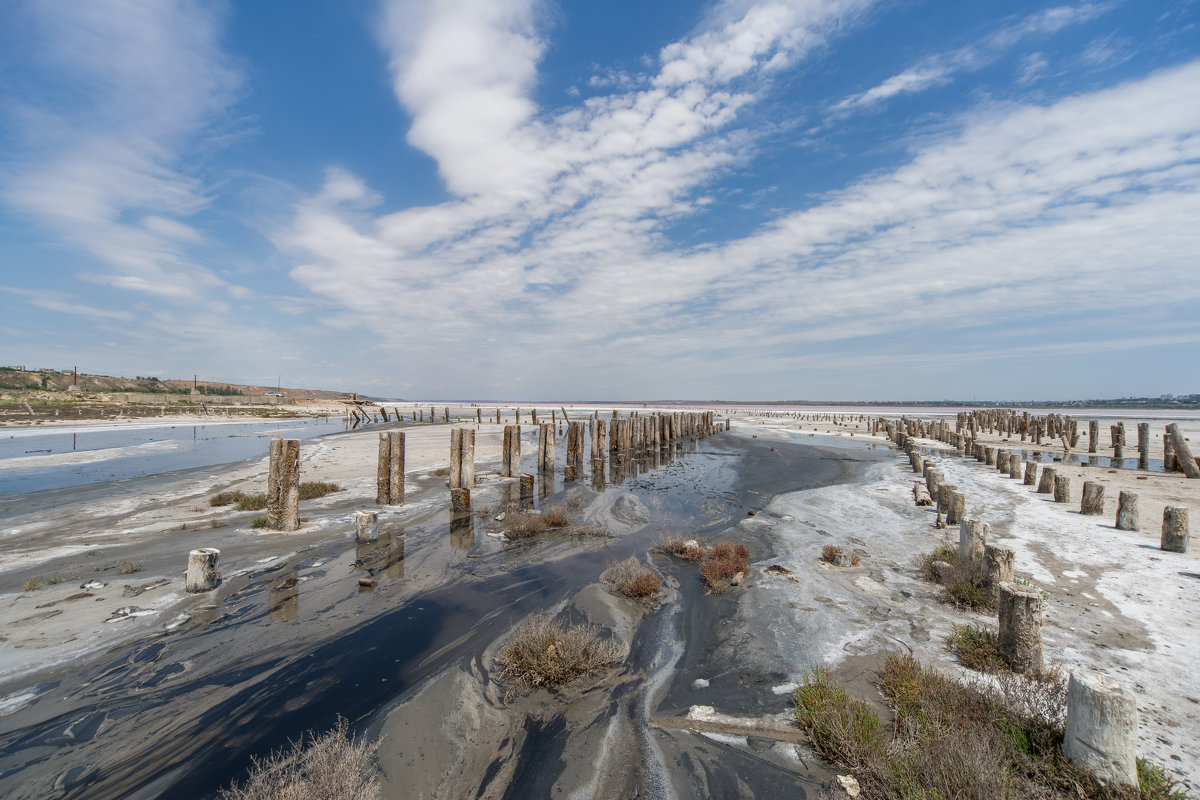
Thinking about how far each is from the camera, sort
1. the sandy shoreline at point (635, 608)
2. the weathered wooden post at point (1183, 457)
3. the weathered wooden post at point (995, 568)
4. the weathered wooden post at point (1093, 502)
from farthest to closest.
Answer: the weathered wooden post at point (1183, 457), the weathered wooden post at point (1093, 502), the weathered wooden post at point (995, 568), the sandy shoreline at point (635, 608)

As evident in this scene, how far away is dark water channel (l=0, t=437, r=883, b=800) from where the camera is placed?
14.0 feet

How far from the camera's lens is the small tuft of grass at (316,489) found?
1430cm

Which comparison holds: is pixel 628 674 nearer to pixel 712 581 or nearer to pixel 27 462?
pixel 712 581

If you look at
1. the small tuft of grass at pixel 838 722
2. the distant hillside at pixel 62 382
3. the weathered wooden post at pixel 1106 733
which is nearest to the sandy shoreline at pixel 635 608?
the small tuft of grass at pixel 838 722

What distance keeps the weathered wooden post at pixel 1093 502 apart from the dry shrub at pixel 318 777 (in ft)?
55.2

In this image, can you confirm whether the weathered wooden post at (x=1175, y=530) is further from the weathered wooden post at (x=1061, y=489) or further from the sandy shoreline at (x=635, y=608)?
the weathered wooden post at (x=1061, y=489)

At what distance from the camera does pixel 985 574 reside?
720 cm

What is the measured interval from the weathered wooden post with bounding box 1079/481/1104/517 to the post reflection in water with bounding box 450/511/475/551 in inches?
618

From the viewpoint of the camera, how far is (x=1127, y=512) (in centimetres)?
1080

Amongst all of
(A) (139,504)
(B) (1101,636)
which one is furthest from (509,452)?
(B) (1101,636)

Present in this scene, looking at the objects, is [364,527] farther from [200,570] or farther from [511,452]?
[511,452]

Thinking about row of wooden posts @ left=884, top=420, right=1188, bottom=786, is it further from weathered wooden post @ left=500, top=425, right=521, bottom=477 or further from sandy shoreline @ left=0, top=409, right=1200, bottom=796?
weathered wooden post @ left=500, top=425, right=521, bottom=477

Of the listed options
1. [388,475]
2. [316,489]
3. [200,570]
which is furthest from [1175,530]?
[316,489]

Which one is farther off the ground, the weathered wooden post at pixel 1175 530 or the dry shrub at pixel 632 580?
the weathered wooden post at pixel 1175 530
